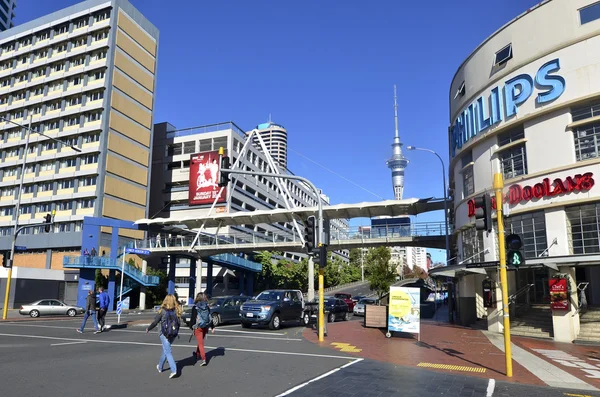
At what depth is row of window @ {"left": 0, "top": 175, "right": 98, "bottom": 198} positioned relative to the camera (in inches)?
2219

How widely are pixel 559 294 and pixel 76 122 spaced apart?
57807 mm

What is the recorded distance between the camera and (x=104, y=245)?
53062 millimetres

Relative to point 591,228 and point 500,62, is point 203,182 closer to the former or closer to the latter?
point 500,62

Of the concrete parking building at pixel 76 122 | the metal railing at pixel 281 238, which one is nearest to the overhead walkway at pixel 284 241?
the metal railing at pixel 281 238

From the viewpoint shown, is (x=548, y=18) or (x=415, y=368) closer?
(x=415, y=368)

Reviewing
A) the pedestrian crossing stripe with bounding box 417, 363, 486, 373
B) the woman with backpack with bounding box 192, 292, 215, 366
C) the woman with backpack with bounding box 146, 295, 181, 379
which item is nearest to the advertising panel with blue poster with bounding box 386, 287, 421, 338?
the pedestrian crossing stripe with bounding box 417, 363, 486, 373

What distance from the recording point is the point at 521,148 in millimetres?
20594

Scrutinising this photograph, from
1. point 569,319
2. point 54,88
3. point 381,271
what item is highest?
point 54,88

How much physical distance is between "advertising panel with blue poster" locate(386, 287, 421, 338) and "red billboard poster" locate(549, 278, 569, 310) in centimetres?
538

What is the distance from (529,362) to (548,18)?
47.8 feet

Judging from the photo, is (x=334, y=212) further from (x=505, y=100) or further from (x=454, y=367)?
(x=454, y=367)

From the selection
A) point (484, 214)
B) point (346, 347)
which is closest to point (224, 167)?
point (346, 347)

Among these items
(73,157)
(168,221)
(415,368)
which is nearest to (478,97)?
(415,368)

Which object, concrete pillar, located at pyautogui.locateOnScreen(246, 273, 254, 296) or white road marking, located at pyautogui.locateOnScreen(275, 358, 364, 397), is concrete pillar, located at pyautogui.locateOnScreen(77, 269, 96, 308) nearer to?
concrete pillar, located at pyautogui.locateOnScreen(246, 273, 254, 296)
